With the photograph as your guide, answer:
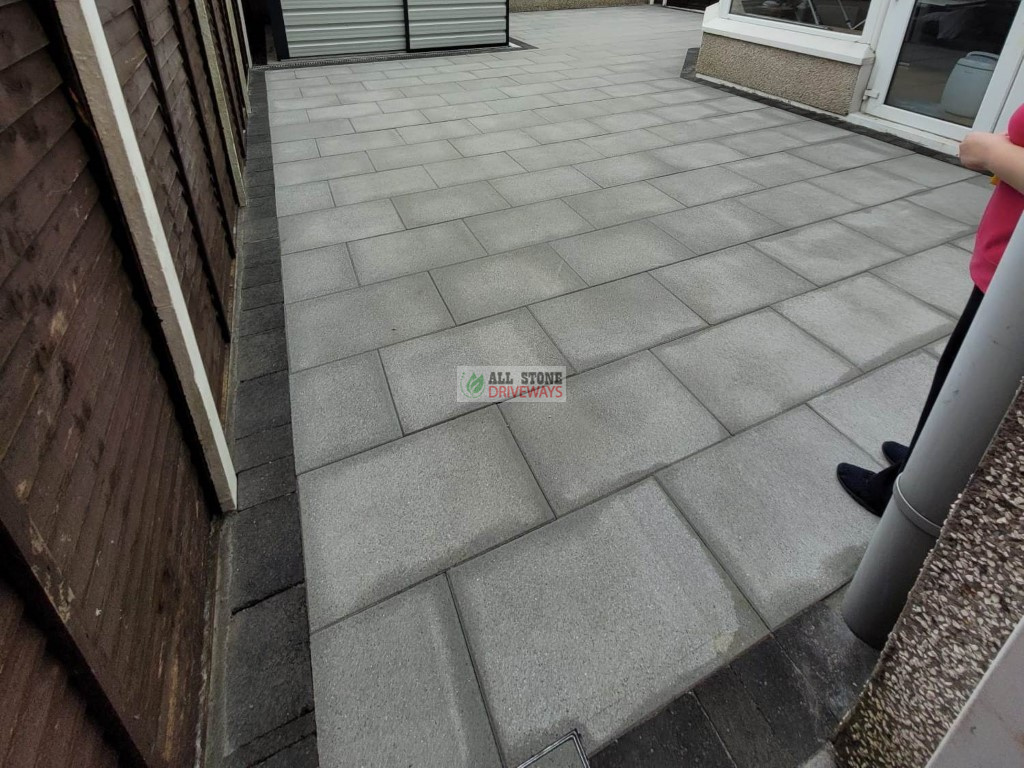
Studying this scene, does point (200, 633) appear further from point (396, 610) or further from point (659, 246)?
point (659, 246)

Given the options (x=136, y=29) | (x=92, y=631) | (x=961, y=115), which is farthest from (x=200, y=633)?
(x=961, y=115)

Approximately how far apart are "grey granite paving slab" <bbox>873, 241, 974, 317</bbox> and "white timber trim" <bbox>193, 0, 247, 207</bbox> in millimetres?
4266

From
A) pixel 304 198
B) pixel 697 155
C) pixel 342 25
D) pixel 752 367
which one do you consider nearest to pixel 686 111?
pixel 697 155

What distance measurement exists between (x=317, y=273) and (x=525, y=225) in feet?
4.80

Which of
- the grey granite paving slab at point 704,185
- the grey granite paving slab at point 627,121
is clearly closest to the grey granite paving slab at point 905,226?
the grey granite paving slab at point 704,185

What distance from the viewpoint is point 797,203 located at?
4.37 m

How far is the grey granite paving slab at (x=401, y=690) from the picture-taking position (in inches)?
58.6

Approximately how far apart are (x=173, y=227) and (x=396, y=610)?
63.1 inches

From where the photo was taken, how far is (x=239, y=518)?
2104 millimetres

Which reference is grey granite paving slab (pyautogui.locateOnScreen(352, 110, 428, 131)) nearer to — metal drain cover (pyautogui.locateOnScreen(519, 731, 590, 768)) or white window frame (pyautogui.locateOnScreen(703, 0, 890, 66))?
white window frame (pyautogui.locateOnScreen(703, 0, 890, 66))

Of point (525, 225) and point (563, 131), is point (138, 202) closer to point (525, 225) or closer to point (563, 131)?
point (525, 225)

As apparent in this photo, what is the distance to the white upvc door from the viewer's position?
467 centimetres

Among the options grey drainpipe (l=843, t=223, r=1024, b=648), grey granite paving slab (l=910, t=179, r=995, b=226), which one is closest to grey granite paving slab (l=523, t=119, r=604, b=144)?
grey granite paving slab (l=910, t=179, r=995, b=226)

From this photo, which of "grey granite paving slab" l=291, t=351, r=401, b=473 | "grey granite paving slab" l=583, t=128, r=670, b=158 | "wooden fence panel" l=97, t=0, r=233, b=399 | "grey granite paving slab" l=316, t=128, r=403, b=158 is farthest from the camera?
"grey granite paving slab" l=316, t=128, r=403, b=158
